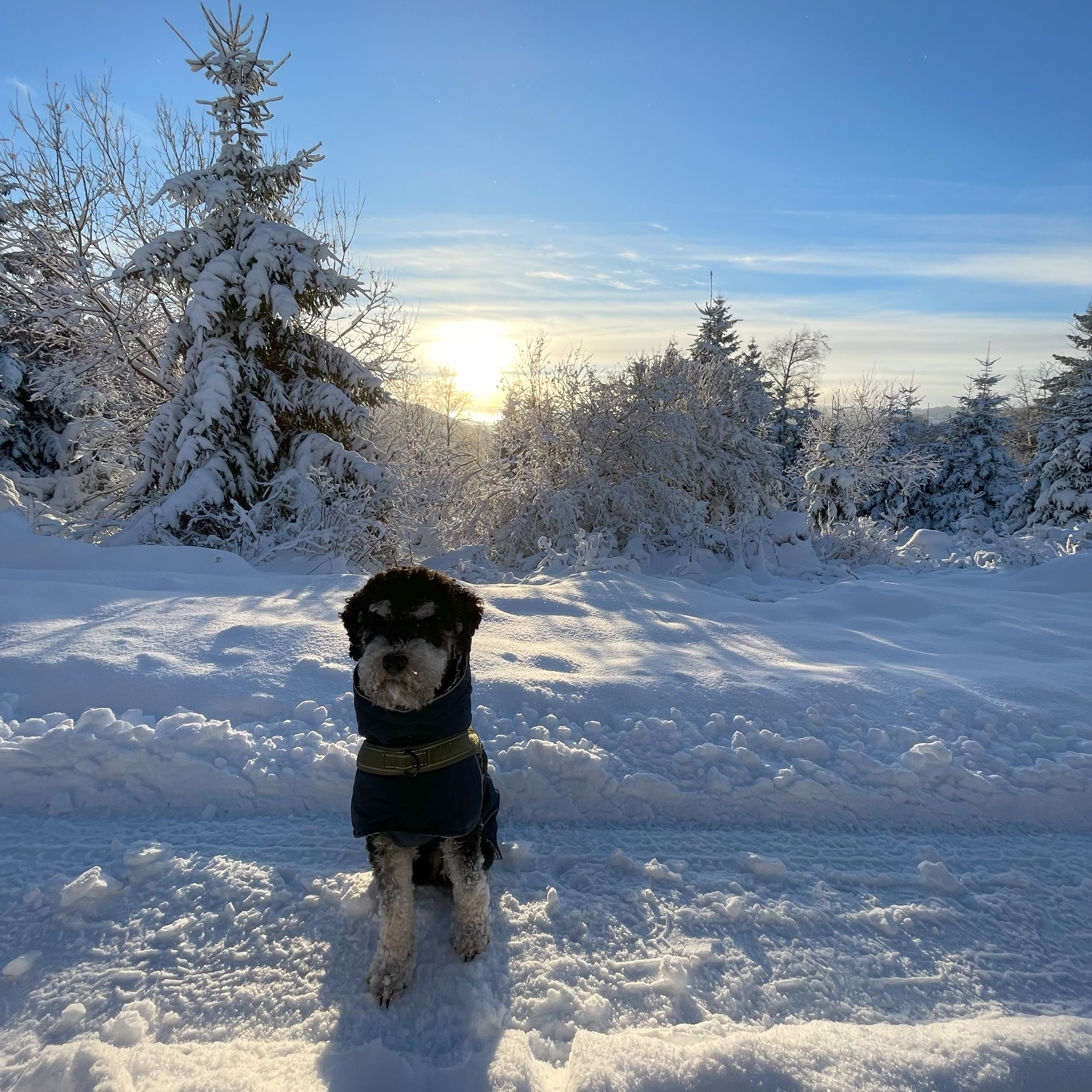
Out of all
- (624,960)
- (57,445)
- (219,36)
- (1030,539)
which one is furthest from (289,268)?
(57,445)

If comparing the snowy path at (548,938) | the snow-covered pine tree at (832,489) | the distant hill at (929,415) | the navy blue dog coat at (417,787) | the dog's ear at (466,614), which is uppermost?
the distant hill at (929,415)

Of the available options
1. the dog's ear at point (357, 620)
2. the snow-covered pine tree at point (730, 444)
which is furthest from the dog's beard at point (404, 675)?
the snow-covered pine tree at point (730, 444)

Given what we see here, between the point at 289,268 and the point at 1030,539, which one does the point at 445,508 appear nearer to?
the point at 289,268

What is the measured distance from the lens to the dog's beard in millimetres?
2273

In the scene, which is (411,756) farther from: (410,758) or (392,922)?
(392,922)

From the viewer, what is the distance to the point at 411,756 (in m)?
2.39

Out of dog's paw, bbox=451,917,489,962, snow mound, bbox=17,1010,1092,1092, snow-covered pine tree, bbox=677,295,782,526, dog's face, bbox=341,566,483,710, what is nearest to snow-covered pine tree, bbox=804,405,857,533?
snow-covered pine tree, bbox=677,295,782,526

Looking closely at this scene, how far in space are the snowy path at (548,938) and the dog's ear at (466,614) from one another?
1184 millimetres

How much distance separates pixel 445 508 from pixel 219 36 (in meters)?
9.34

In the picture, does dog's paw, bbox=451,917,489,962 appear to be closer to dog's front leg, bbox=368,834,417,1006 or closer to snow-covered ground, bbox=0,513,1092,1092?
snow-covered ground, bbox=0,513,1092,1092

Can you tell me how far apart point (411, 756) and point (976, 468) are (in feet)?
129

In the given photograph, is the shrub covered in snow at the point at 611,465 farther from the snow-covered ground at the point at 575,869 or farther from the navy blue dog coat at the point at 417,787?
the navy blue dog coat at the point at 417,787

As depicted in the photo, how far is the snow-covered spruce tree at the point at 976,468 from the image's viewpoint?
3309 centimetres

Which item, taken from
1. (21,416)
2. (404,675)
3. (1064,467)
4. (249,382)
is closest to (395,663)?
(404,675)
